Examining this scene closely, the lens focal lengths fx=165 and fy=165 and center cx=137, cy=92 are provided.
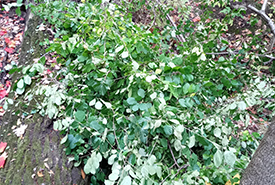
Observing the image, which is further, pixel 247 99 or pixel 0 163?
pixel 0 163

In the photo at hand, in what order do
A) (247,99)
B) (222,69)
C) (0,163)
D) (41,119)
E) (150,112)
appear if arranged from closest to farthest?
(150,112), (247,99), (222,69), (0,163), (41,119)

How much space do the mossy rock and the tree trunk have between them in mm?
1250

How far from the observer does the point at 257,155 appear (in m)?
0.95

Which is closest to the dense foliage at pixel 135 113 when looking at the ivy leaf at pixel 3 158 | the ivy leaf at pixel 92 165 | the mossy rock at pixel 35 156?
the ivy leaf at pixel 92 165

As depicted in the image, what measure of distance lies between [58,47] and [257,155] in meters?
1.52

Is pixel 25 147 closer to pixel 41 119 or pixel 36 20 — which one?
pixel 41 119

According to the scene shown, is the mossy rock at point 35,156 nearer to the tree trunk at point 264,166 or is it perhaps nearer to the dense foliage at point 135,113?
the dense foliage at point 135,113

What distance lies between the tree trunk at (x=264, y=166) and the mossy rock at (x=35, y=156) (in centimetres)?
125

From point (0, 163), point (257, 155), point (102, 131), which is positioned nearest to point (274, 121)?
point (257, 155)

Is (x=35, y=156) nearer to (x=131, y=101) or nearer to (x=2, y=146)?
(x=2, y=146)

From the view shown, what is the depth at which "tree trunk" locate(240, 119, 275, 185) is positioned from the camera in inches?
34.7

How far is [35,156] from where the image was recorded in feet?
4.89

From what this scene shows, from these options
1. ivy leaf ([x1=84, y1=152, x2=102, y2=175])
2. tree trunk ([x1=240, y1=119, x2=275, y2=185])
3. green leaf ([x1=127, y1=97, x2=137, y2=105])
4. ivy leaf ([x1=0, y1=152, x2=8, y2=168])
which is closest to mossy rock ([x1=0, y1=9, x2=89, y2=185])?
ivy leaf ([x1=0, y1=152, x2=8, y2=168])

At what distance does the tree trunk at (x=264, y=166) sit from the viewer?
881 millimetres
